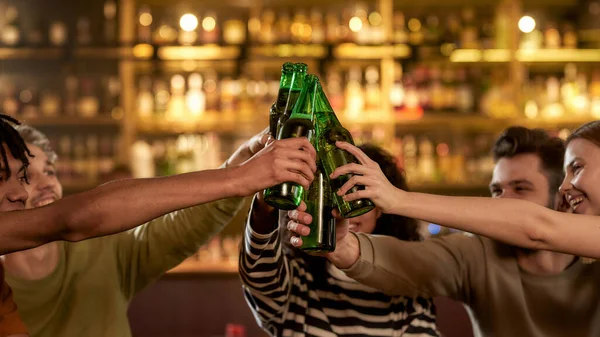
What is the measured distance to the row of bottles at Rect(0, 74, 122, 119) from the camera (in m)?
4.07

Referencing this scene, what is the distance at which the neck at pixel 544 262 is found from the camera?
1422 mm

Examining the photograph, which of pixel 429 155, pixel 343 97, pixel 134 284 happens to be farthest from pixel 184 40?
pixel 134 284

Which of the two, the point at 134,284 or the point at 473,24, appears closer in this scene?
the point at 134,284

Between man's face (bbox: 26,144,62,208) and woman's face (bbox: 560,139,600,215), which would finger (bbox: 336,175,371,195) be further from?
man's face (bbox: 26,144,62,208)

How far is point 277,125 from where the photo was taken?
1154 millimetres

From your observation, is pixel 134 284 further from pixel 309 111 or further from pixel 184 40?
pixel 184 40

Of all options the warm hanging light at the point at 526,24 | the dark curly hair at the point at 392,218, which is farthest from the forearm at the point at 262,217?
the warm hanging light at the point at 526,24

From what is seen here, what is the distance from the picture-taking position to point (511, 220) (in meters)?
1.15

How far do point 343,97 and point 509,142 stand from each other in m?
2.52

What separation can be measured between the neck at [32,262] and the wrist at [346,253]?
55 centimetres

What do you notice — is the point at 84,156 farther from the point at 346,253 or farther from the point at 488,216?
the point at 488,216

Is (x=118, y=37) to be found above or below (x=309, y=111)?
above

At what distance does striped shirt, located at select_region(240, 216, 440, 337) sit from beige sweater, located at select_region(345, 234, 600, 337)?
0.20 ft

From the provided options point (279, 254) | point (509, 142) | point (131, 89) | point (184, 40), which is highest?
point (184, 40)
